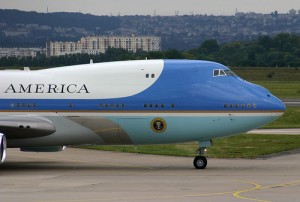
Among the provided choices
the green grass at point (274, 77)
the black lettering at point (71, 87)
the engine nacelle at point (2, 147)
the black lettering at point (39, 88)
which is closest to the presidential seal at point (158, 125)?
the black lettering at point (71, 87)

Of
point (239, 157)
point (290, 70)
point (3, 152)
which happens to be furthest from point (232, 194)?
point (290, 70)

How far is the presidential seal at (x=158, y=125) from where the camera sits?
3791cm

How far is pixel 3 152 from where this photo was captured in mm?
36188

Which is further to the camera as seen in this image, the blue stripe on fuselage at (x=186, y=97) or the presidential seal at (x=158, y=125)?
the presidential seal at (x=158, y=125)

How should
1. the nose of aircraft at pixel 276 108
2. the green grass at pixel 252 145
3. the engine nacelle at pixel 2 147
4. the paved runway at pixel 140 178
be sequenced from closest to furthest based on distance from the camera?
1. the paved runway at pixel 140 178
2. the engine nacelle at pixel 2 147
3. the nose of aircraft at pixel 276 108
4. the green grass at pixel 252 145

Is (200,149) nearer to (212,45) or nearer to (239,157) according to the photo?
(239,157)

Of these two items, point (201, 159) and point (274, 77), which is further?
point (274, 77)

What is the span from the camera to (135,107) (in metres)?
37.9

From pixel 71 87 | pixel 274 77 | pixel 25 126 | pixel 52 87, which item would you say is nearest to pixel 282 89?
pixel 274 77

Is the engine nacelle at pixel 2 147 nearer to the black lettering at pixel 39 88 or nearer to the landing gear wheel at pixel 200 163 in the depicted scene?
the black lettering at pixel 39 88

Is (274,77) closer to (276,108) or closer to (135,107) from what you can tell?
(276,108)

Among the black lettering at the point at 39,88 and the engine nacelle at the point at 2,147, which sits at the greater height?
the black lettering at the point at 39,88

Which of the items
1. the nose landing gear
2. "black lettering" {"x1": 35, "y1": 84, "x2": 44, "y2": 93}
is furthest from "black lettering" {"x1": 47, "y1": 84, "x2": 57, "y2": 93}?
the nose landing gear

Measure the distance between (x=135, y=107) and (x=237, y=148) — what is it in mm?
10510
